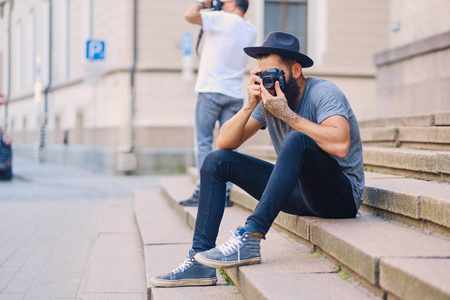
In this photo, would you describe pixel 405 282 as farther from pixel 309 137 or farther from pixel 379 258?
pixel 309 137

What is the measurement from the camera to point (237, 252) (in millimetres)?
3258

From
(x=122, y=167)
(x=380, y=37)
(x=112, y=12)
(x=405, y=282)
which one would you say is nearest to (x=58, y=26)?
(x=112, y=12)

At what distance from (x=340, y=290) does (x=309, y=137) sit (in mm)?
863

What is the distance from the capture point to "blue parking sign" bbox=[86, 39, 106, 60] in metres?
14.2

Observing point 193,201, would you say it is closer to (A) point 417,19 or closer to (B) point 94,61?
(A) point 417,19

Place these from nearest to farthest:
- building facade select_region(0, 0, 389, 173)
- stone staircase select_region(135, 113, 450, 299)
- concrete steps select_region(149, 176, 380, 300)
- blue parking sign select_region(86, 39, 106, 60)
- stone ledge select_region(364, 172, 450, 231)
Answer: stone staircase select_region(135, 113, 450, 299)
concrete steps select_region(149, 176, 380, 300)
stone ledge select_region(364, 172, 450, 231)
blue parking sign select_region(86, 39, 106, 60)
building facade select_region(0, 0, 389, 173)

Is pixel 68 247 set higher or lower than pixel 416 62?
lower

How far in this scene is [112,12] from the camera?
15.9 m

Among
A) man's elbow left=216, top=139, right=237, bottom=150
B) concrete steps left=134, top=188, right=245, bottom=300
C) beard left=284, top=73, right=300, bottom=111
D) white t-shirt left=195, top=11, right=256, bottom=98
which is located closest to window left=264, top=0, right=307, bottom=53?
concrete steps left=134, top=188, right=245, bottom=300

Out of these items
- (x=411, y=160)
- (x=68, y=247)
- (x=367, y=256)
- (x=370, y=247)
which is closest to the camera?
(x=367, y=256)

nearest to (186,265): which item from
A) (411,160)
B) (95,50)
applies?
(411,160)

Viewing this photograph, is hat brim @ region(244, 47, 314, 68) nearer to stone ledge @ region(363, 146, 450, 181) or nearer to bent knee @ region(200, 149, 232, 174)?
bent knee @ region(200, 149, 232, 174)

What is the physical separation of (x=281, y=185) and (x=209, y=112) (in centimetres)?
239

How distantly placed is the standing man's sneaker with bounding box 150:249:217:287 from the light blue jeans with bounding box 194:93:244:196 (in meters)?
2.09
